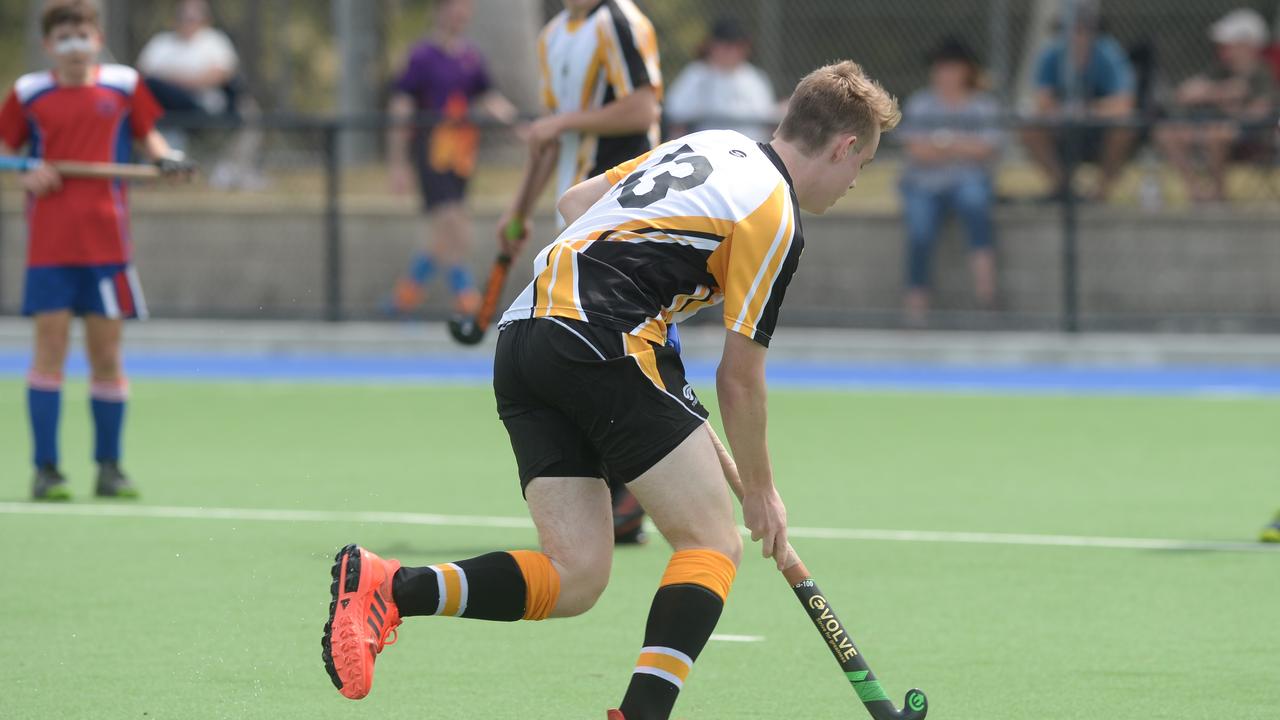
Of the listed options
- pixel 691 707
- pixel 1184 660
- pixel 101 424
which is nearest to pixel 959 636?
pixel 1184 660

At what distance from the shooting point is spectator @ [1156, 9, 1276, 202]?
14289 mm

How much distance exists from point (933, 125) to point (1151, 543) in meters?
7.32

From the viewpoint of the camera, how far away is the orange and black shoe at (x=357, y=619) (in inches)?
171

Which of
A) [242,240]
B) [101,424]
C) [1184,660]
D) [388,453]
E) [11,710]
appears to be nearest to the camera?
[11,710]

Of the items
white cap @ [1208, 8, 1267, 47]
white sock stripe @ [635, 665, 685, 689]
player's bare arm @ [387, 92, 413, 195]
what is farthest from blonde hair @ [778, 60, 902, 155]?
white cap @ [1208, 8, 1267, 47]

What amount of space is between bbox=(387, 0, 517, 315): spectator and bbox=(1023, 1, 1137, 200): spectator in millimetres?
4014

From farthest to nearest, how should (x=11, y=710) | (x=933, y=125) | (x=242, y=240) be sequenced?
1. (x=242, y=240)
2. (x=933, y=125)
3. (x=11, y=710)

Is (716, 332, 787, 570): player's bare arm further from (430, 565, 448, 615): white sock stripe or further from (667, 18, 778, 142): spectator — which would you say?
(667, 18, 778, 142): spectator

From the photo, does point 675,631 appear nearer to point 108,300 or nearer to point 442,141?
point 108,300

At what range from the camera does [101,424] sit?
8453mm

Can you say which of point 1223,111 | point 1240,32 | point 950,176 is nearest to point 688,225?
point 950,176

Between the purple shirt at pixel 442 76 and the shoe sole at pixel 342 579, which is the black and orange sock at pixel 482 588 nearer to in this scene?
the shoe sole at pixel 342 579

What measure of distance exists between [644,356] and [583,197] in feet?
1.95

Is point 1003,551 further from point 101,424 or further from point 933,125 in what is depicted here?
point 933,125
